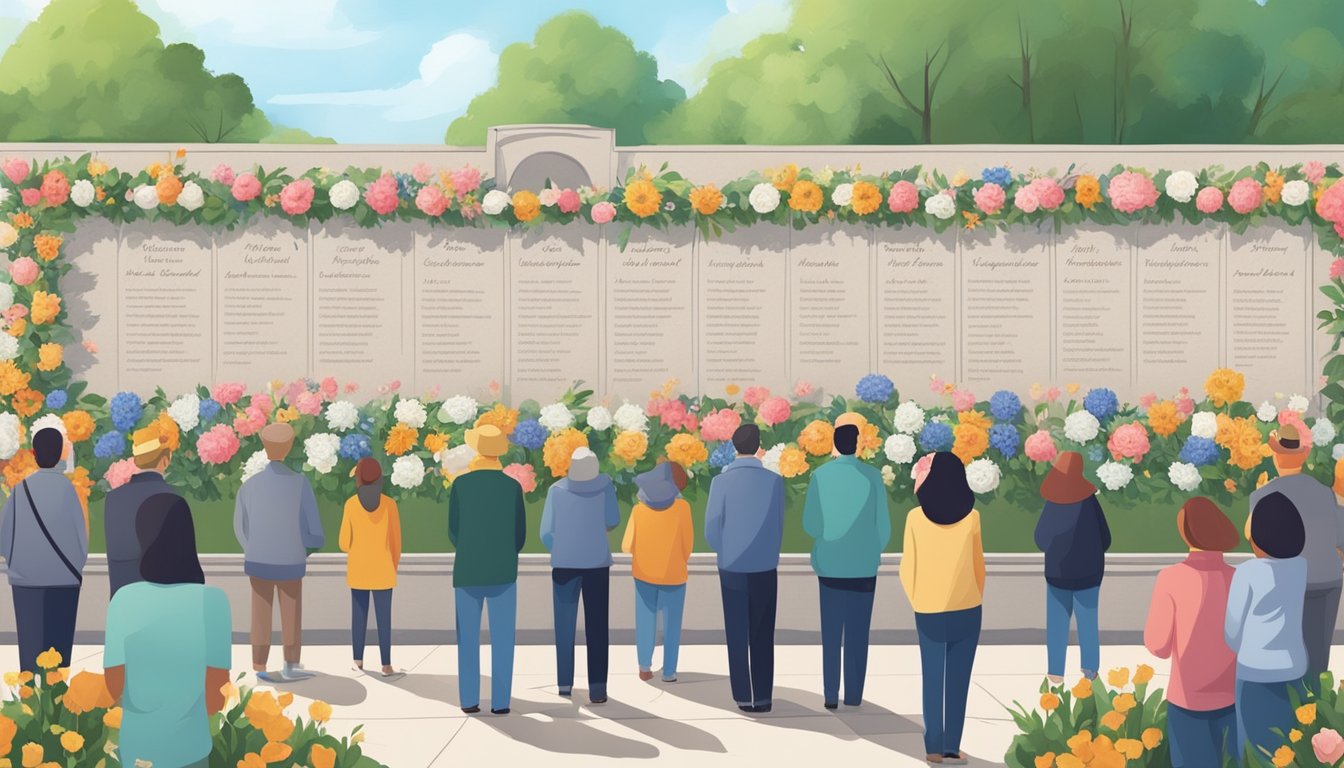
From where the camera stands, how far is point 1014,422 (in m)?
10.3

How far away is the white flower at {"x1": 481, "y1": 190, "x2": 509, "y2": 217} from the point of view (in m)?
10.4

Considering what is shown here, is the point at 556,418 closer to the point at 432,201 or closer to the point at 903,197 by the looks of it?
the point at 432,201

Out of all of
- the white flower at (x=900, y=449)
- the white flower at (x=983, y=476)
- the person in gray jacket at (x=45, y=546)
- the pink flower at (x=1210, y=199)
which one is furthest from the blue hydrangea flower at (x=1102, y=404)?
the person in gray jacket at (x=45, y=546)

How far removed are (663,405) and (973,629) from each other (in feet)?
15.1

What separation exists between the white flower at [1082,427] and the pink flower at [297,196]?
6699 mm

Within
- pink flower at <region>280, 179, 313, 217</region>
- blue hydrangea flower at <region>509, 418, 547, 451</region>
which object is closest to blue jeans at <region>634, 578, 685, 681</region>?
blue hydrangea flower at <region>509, 418, 547, 451</region>

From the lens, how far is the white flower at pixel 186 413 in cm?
1014

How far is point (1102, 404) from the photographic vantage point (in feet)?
33.5

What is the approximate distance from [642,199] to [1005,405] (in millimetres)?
3520

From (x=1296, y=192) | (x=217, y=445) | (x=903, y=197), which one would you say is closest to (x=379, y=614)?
(x=217, y=445)

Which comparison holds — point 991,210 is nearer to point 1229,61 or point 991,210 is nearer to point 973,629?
point 973,629

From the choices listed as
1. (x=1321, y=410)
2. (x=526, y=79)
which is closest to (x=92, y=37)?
(x=526, y=79)

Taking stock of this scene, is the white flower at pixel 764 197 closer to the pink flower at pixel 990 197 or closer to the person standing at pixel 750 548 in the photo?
the pink flower at pixel 990 197

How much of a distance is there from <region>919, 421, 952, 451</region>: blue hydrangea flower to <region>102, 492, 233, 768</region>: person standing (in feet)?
23.2
